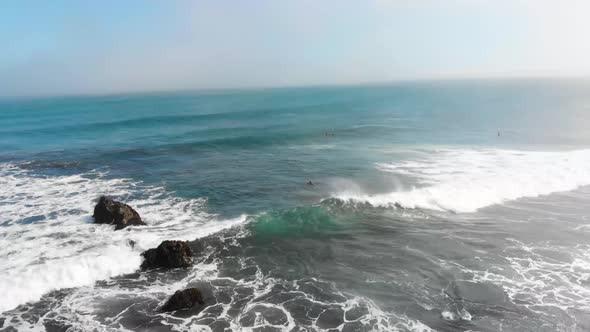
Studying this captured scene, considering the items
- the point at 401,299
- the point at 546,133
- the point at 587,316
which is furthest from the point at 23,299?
the point at 546,133

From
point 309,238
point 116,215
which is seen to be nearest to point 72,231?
point 116,215

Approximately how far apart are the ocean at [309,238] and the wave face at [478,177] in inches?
10.2

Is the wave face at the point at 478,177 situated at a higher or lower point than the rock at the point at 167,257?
higher

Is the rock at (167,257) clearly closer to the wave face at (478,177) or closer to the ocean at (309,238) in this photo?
the ocean at (309,238)

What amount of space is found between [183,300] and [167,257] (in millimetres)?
5812

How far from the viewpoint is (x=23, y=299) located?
22.8 m

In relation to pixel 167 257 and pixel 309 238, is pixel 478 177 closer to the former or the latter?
pixel 309 238

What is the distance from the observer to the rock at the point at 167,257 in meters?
26.5

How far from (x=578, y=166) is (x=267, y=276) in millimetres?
50694

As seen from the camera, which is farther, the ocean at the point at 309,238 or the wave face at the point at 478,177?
the wave face at the point at 478,177

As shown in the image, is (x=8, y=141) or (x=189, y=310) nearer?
(x=189, y=310)

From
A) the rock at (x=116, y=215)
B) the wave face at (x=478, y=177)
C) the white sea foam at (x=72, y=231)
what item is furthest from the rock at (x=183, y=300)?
the wave face at (x=478, y=177)

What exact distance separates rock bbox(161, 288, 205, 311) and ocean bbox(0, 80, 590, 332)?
481mm

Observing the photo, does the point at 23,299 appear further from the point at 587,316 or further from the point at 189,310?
the point at 587,316
